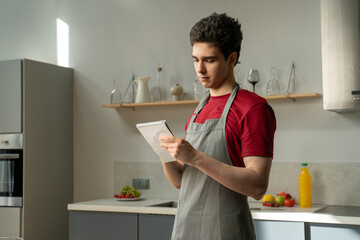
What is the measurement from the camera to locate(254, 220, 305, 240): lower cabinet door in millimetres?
2797

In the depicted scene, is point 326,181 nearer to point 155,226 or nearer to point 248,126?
point 155,226

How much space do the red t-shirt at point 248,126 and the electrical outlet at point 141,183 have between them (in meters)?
2.47

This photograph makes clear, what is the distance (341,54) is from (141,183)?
6.23 ft

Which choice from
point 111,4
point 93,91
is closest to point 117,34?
point 111,4

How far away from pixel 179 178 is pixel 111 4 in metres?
2.86

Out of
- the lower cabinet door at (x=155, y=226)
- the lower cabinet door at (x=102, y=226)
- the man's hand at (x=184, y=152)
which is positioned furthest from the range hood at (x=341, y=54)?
the man's hand at (x=184, y=152)

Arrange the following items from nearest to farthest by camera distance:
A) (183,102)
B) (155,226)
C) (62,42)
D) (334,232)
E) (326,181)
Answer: (334,232) < (155,226) < (326,181) < (183,102) < (62,42)

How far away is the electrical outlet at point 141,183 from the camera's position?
157 inches

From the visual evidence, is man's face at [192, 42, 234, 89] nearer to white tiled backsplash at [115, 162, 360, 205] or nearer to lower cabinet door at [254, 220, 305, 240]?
lower cabinet door at [254, 220, 305, 240]

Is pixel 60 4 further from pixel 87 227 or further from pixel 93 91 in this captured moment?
pixel 87 227

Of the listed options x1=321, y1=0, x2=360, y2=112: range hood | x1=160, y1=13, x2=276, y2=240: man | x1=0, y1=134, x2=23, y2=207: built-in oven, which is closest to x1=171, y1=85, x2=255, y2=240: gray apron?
x1=160, y1=13, x2=276, y2=240: man

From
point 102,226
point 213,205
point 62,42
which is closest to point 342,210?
point 102,226

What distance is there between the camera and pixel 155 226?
322 cm

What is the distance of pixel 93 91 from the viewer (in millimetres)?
4262
